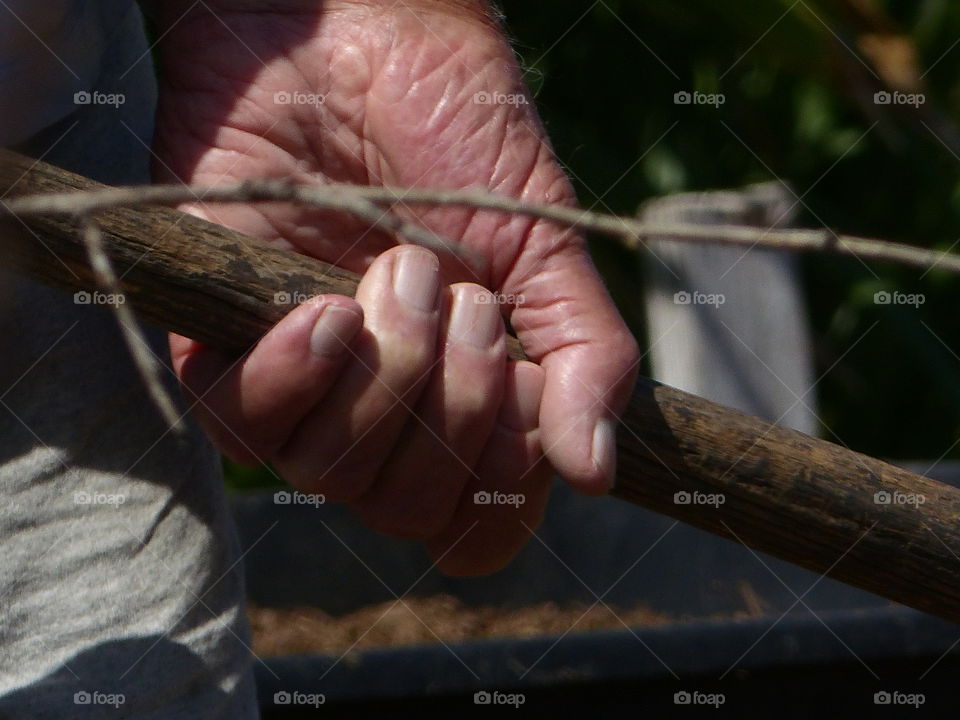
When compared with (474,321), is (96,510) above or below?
below

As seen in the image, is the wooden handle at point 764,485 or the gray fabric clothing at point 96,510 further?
the gray fabric clothing at point 96,510

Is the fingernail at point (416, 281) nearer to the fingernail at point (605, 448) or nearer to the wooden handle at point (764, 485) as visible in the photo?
the wooden handle at point (764, 485)

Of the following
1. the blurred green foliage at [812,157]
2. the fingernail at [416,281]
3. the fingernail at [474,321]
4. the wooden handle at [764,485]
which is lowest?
the blurred green foliage at [812,157]

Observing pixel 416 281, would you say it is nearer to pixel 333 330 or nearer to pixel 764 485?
pixel 333 330

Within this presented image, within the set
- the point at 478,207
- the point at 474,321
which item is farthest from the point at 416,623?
the point at 478,207

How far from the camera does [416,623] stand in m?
1.75

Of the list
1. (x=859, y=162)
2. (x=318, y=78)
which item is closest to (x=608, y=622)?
(x=318, y=78)

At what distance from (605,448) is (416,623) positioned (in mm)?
1005

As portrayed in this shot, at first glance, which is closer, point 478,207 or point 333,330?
point 478,207

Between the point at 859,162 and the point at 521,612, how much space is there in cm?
144

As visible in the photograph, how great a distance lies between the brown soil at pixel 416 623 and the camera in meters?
1.71

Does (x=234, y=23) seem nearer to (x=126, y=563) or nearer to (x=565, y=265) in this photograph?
(x=565, y=265)

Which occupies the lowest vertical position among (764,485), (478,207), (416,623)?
(416,623)

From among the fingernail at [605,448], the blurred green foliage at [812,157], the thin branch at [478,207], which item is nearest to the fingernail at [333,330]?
the fingernail at [605,448]
